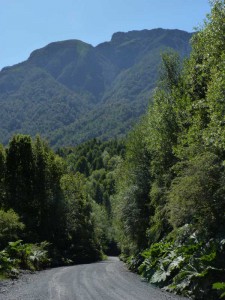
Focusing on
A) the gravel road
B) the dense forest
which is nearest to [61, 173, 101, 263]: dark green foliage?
the dense forest

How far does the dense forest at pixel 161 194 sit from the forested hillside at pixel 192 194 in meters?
0.05

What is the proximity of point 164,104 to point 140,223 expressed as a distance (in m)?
9.43

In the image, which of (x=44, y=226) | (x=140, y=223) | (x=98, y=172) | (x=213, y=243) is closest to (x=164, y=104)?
(x=140, y=223)

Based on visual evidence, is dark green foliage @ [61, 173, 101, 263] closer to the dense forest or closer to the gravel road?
the dense forest

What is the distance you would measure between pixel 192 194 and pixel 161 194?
1042cm

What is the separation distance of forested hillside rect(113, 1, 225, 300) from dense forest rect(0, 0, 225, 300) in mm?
50

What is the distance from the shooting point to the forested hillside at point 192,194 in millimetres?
16105

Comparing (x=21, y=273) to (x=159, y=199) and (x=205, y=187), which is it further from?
(x=205, y=187)

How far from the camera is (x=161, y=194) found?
1146 inches

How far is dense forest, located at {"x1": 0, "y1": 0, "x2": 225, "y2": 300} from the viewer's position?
1755 cm

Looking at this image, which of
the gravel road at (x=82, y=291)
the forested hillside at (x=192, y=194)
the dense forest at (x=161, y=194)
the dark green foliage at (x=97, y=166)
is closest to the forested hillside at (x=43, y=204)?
the dense forest at (x=161, y=194)

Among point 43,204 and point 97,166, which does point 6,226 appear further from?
point 97,166

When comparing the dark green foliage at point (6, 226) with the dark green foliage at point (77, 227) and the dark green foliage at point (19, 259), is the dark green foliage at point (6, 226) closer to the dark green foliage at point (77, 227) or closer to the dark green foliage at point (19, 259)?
the dark green foliage at point (19, 259)

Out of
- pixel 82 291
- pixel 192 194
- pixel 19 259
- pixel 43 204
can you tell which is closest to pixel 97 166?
pixel 43 204
